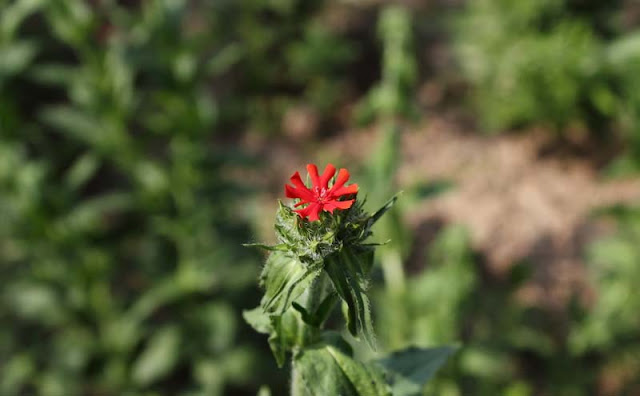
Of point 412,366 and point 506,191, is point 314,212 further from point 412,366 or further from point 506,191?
point 506,191

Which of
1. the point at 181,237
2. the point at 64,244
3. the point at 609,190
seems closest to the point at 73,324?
the point at 64,244

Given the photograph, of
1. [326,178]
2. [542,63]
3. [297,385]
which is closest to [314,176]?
[326,178]

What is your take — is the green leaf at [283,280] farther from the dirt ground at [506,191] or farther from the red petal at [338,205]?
the dirt ground at [506,191]

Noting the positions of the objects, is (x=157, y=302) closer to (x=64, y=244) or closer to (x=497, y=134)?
(x=64, y=244)

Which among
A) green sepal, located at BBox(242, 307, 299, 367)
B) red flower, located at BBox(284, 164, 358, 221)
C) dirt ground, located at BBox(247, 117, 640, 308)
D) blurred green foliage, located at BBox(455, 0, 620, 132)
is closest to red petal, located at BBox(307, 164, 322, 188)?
red flower, located at BBox(284, 164, 358, 221)

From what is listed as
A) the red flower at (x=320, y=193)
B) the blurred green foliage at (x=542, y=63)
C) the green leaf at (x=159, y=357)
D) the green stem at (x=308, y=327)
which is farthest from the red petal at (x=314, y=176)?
the blurred green foliage at (x=542, y=63)

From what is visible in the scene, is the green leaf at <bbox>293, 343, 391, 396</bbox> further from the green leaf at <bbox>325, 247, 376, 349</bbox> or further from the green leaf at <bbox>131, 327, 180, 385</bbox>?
the green leaf at <bbox>131, 327, 180, 385</bbox>
